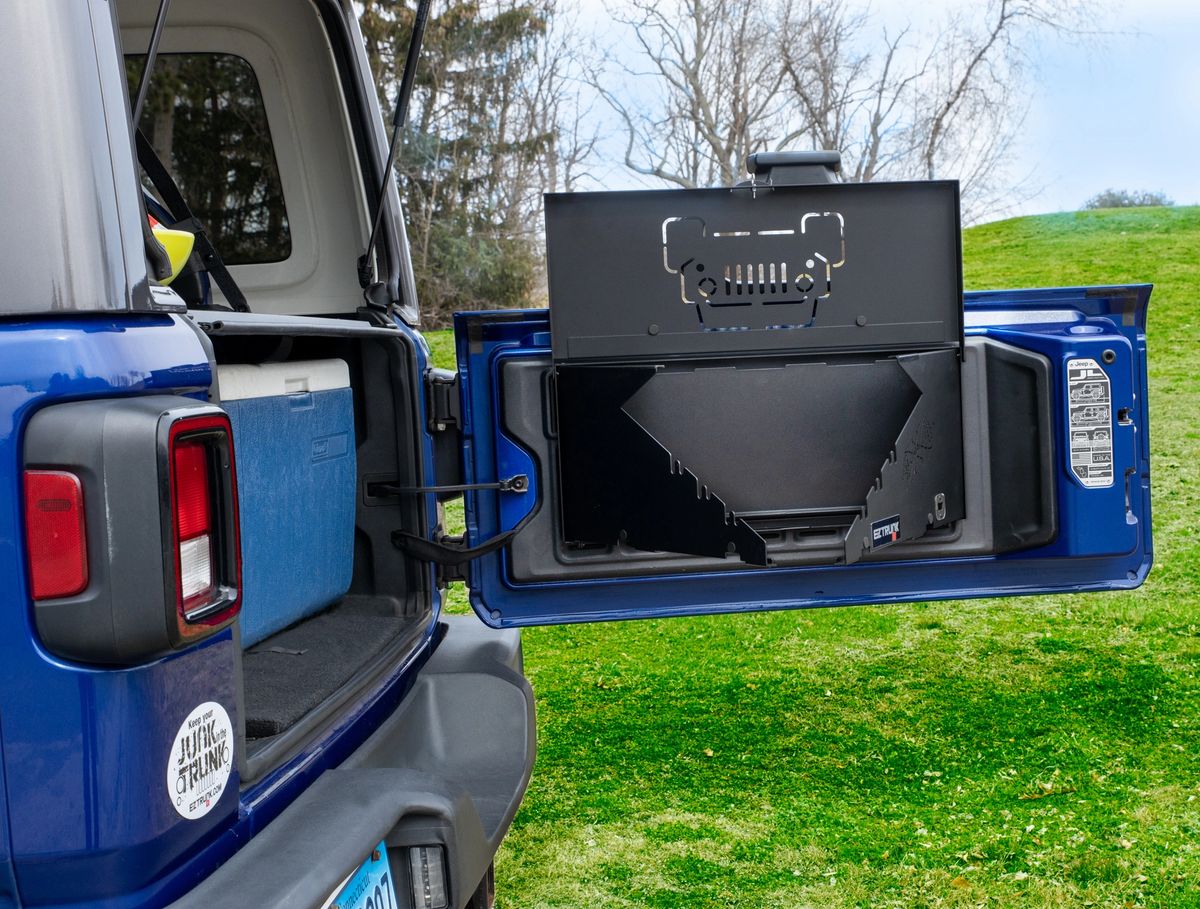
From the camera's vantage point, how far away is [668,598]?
9.37 ft

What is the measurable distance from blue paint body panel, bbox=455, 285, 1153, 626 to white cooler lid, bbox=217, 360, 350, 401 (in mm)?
297

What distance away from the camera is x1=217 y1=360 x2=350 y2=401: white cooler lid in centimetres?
214

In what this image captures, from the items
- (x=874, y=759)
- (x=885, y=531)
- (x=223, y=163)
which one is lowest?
(x=874, y=759)

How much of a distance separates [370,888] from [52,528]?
2.41ft

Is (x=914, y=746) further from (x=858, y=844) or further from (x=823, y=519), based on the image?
(x=823, y=519)

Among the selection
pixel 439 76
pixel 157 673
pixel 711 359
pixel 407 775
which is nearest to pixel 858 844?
pixel 711 359

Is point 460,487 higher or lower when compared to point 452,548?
higher

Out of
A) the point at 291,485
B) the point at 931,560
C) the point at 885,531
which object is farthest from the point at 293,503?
the point at 931,560

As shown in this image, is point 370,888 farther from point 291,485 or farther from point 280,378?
point 280,378

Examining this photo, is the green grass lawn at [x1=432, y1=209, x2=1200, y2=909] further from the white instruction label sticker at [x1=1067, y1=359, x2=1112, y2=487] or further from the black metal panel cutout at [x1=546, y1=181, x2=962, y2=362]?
the black metal panel cutout at [x1=546, y1=181, x2=962, y2=362]

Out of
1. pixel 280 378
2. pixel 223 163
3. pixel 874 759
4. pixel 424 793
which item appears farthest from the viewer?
pixel 874 759

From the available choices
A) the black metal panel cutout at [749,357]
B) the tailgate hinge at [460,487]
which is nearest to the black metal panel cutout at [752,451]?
the black metal panel cutout at [749,357]

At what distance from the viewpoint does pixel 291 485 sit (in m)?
2.37

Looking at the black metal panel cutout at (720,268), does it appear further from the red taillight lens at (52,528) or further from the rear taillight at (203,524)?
the red taillight lens at (52,528)
